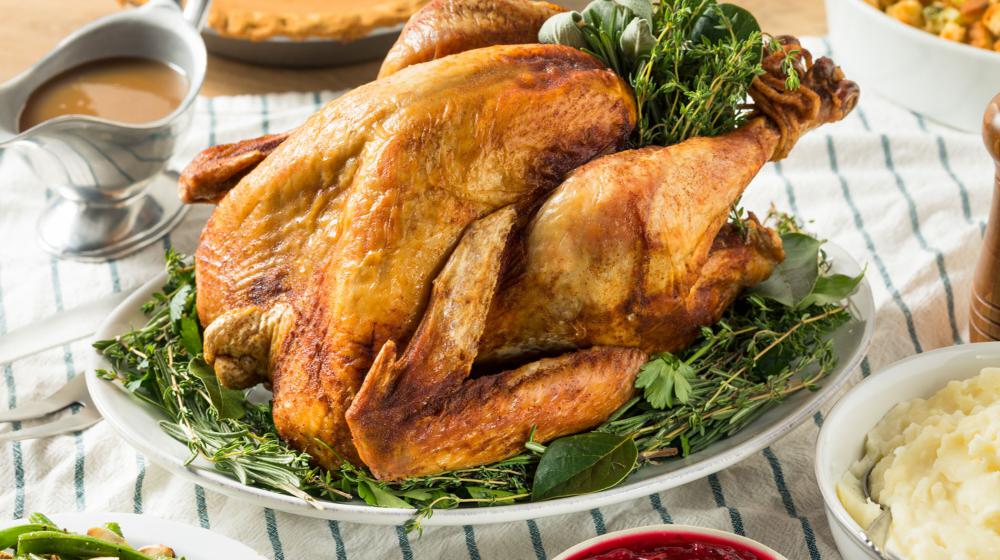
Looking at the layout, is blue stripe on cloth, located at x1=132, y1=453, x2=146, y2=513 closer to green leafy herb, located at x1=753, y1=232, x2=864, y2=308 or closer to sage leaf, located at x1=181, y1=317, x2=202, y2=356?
sage leaf, located at x1=181, y1=317, x2=202, y2=356

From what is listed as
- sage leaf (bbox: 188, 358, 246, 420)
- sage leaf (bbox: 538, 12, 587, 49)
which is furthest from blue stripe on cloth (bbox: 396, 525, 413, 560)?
sage leaf (bbox: 538, 12, 587, 49)

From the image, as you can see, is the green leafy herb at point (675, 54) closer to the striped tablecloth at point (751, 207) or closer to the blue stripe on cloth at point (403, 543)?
the striped tablecloth at point (751, 207)

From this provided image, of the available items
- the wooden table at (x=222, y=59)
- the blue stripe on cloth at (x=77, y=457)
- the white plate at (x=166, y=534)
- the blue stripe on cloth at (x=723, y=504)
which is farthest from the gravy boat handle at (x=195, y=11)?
the blue stripe on cloth at (x=723, y=504)

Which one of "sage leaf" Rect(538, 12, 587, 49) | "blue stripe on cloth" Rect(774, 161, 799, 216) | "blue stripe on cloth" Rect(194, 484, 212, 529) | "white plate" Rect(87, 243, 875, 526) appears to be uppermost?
"sage leaf" Rect(538, 12, 587, 49)

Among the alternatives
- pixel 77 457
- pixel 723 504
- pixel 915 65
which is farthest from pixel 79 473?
pixel 915 65

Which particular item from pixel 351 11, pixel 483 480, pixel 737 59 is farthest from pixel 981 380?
pixel 351 11

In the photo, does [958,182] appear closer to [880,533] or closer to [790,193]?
[790,193]
